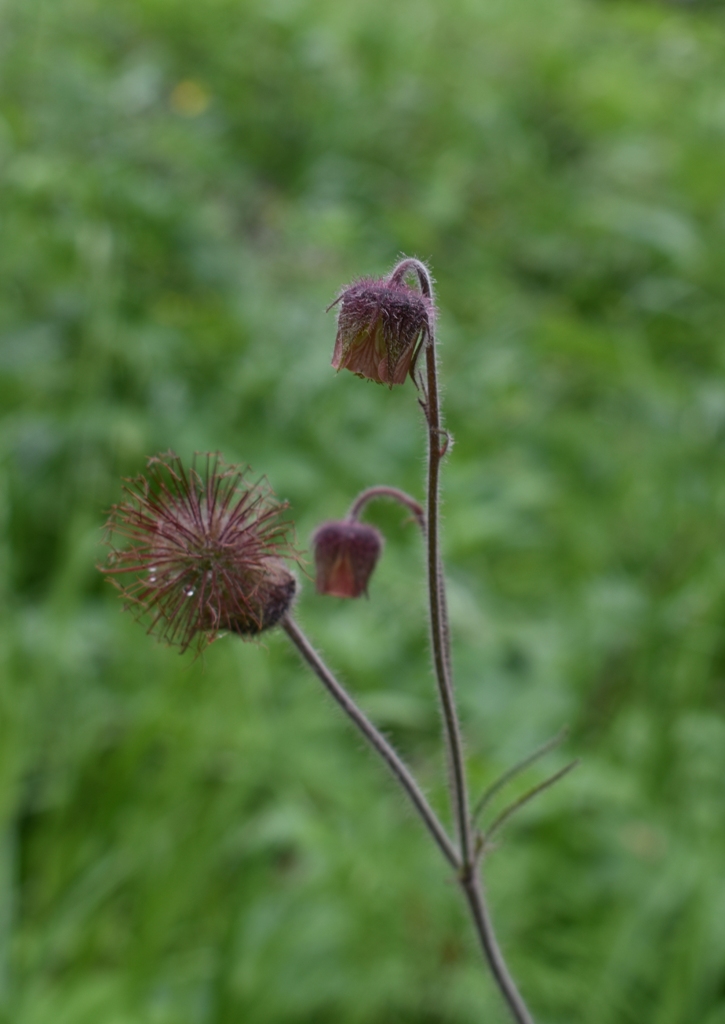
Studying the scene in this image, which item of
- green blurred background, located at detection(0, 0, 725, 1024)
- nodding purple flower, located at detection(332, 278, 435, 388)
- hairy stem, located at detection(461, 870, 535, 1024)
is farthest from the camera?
green blurred background, located at detection(0, 0, 725, 1024)

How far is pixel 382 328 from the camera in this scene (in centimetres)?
98

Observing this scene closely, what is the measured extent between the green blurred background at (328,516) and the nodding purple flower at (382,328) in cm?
52

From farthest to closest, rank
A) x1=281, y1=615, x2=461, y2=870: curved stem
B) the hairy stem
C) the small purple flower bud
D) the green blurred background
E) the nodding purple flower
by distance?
the green blurred background < the small purple flower bud < the hairy stem < x1=281, y1=615, x2=461, y2=870: curved stem < the nodding purple flower

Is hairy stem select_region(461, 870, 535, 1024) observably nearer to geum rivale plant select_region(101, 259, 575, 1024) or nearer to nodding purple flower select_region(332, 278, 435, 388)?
geum rivale plant select_region(101, 259, 575, 1024)

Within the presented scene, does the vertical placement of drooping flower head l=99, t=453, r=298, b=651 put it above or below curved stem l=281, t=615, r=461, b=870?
above

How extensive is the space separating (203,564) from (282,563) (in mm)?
101

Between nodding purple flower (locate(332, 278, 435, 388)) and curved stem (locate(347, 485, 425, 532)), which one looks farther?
A: curved stem (locate(347, 485, 425, 532))

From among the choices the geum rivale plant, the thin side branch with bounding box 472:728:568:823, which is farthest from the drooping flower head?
the thin side branch with bounding box 472:728:568:823

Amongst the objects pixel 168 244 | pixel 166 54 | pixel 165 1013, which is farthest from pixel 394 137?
pixel 165 1013

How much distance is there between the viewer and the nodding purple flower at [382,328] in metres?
0.98

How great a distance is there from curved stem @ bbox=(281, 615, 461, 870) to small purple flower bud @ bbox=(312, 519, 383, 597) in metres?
0.21

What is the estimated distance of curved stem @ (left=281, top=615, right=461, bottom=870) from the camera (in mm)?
1111

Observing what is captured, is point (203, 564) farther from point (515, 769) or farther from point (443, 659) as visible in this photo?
point (515, 769)

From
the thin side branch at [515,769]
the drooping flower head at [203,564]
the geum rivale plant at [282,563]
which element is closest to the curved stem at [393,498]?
the geum rivale plant at [282,563]
